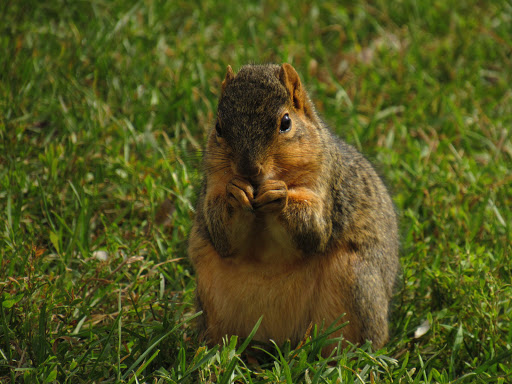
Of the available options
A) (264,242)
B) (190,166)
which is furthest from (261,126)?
(190,166)

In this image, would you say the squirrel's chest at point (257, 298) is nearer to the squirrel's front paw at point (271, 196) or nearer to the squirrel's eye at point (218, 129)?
the squirrel's front paw at point (271, 196)

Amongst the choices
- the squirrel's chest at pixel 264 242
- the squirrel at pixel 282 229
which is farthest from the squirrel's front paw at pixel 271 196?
the squirrel's chest at pixel 264 242

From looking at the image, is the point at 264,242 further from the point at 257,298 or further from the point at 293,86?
the point at 293,86

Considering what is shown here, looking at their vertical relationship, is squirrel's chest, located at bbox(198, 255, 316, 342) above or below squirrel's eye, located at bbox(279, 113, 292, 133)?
below

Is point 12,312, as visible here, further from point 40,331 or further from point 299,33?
point 299,33

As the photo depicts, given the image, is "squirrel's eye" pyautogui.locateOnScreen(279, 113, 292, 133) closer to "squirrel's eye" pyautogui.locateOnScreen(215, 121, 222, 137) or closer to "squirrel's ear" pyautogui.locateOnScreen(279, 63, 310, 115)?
"squirrel's ear" pyautogui.locateOnScreen(279, 63, 310, 115)

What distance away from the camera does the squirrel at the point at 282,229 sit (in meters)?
3.03

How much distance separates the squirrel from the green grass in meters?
0.20

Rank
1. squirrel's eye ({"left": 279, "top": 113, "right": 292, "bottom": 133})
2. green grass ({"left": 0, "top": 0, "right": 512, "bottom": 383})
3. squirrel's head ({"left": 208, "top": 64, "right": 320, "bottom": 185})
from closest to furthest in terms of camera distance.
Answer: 1. squirrel's head ({"left": 208, "top": 64, "right": 320, "bottom": 185})
2. squirrel's eye ({"left": 279, "top": 113, "right": 292, "bottom": 133})
3. green grass ({"left": 0, "top": 0, "right": 512, "bottom": 383})

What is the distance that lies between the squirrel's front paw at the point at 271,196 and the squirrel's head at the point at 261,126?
0.14 ft

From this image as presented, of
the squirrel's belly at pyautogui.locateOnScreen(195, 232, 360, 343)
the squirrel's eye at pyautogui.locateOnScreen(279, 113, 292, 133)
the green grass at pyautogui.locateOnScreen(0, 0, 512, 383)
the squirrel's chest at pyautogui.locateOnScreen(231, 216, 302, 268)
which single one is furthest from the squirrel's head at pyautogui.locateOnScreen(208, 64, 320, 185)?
the green grass at pyautogui.locateOnScreen(0, 0, 512, 383)

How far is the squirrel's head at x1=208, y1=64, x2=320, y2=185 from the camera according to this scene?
2.94m

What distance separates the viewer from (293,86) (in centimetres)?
327

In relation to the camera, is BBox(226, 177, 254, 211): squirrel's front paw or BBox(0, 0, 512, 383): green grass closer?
BBox(226, 177, 254, 211): squirrel's front paw
